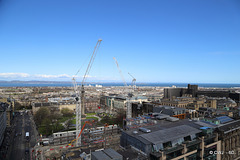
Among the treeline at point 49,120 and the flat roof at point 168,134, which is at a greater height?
the flat roof at point 168,134

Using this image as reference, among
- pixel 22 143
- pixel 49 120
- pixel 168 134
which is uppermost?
pixel 168 134

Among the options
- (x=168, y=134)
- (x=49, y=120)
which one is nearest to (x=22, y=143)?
(x=49, y=120)

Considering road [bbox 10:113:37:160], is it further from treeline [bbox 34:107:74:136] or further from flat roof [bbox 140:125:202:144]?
flat roof [bbox 140:125:202:144]

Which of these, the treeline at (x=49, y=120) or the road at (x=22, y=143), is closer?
the road at (x=22, y=143)

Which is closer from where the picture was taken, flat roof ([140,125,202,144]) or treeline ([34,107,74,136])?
flat roof ([140,125,202,144])

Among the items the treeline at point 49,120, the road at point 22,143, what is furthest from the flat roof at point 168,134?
the treeline at point 49,120

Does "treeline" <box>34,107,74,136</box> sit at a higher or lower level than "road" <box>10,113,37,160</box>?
higher

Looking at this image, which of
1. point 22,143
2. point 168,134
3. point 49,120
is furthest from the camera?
point 49,120

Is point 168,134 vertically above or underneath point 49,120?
above

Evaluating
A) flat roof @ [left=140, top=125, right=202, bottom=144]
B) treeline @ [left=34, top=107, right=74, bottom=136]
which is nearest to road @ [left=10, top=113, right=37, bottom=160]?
treeline @ [left=34, top=107, right=74, bottom=136]

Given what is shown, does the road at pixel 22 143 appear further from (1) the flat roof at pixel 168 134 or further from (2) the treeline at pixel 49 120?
(1) the flat roof at pixel 168 134

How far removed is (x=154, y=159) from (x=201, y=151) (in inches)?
326

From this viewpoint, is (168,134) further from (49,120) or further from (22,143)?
(49,120)

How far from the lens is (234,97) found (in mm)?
88375
